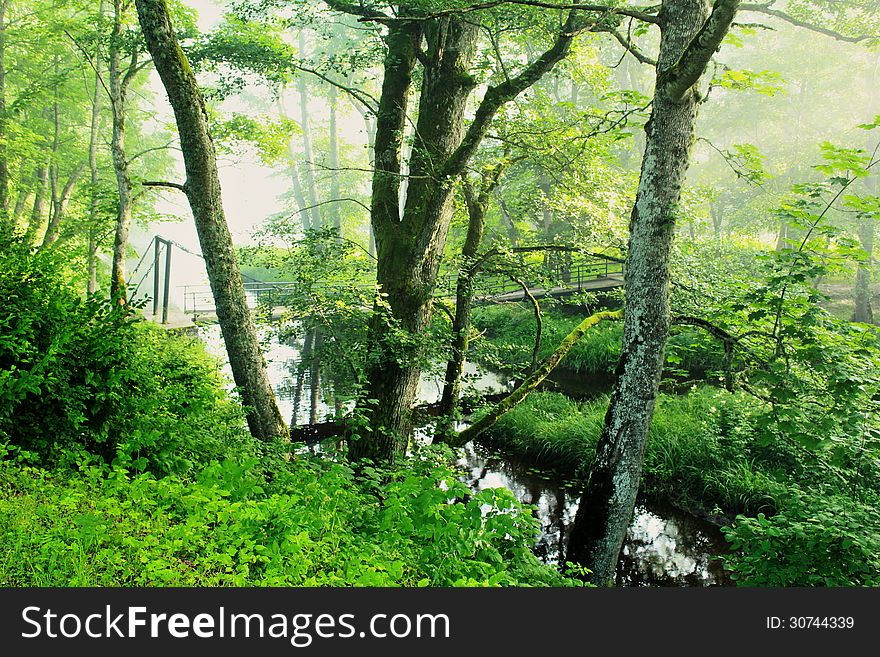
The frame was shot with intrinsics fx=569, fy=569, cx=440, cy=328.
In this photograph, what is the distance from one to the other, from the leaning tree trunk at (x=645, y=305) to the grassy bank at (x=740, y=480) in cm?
98

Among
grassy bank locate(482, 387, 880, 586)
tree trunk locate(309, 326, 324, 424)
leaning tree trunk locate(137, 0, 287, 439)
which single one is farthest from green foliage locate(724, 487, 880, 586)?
tree trunk locate(309, 326, 324, 424)

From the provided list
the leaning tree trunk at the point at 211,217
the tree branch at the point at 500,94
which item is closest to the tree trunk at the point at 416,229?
the tree branch at the point at 500,94

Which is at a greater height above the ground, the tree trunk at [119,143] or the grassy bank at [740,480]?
the tree trunk at [119,143]

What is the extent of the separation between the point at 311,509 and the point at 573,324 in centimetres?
1425

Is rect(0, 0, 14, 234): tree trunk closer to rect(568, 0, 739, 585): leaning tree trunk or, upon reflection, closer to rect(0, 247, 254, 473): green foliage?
rect(0, 247, 254, 473): green foliage

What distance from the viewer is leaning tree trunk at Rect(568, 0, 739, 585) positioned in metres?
4.88

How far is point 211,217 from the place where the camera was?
5.61m

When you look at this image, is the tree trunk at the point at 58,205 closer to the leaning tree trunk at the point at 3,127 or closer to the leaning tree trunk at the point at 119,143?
the leaning tree trunk at the point at 3,127

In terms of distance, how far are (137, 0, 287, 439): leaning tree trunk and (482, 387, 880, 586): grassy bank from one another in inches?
179

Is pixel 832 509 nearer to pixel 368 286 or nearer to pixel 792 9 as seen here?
pixel 368 286

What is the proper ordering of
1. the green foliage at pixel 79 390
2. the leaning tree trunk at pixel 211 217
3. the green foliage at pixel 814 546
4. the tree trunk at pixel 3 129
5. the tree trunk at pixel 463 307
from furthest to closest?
the tree trunk at pixel 3 129, the tree trunk at pixel 463 307, the leaning tree trunk at pixel 211 217, the green foliage at pixel 814 546, the green foliage at pixel 79 390

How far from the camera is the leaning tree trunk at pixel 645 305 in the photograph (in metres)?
4.88

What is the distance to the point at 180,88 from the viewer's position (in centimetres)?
530

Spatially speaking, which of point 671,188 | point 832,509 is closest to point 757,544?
point 832,509
